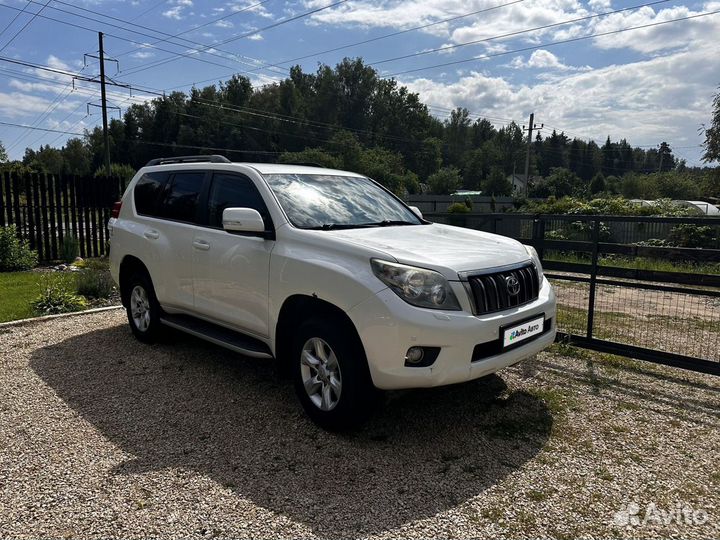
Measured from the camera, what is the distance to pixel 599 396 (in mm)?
4406

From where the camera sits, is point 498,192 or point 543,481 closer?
point 543,481

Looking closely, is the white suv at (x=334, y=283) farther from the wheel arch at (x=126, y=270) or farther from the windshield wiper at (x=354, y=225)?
the wheel arch at (x=126, y=270)

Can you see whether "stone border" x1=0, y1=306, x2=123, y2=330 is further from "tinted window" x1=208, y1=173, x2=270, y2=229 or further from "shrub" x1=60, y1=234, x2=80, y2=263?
"shrub" x1=60, y1=234, x2=80, y2=263

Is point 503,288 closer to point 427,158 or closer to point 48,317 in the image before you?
point 48,317

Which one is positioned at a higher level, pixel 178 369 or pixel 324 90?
pixel 324 90

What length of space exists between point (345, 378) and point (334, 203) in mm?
1694

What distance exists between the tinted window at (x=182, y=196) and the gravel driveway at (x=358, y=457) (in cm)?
153

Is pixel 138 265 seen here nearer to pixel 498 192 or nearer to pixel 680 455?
pixel 680 455

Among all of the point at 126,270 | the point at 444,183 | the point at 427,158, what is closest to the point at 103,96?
the point at 126,270

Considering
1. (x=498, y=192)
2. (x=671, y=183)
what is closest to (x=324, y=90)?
(x=498, y=192)

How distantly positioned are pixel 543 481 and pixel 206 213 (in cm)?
354

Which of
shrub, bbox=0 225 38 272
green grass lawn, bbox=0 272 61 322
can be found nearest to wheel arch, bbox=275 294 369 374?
green grass lawn, bbox=0 272 61 322

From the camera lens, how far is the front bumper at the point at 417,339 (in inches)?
125

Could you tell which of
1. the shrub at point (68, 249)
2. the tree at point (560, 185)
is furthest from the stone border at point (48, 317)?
the tree at point (560, 185)
